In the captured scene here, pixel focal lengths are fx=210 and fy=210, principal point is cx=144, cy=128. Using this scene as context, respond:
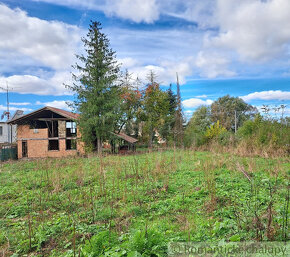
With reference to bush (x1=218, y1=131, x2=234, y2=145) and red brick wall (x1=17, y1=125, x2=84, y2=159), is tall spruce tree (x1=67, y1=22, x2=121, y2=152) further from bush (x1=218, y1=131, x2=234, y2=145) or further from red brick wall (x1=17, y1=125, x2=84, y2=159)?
bush (x1=218, y1=131, x2=234, y2=145)

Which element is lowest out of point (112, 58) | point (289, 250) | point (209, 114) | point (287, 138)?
point (289, 250)

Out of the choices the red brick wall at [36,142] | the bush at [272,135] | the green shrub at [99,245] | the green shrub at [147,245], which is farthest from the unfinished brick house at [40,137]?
the green shrub at [147,245]

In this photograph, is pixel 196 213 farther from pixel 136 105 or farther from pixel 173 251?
pixel 136 105

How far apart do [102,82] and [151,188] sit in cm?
1508

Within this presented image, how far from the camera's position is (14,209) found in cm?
469

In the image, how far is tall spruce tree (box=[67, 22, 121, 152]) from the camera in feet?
60.9

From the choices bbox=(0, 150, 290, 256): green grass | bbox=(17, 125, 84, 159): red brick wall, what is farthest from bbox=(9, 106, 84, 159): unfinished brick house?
bbox=(0, 150, 290, 256): green grass

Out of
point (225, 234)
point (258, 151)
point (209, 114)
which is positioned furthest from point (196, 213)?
point (209, 114)

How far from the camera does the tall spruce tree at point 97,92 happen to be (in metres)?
18.6

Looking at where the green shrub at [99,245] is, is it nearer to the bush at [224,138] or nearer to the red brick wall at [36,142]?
the bush at [224,138]

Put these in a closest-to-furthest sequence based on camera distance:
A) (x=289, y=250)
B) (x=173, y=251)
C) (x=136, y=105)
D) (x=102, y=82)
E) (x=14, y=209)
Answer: (x=289, y=250) → (x=173, y=251) → (x=14, y=209) → (x=102, y=82) → (x=136, y=105)

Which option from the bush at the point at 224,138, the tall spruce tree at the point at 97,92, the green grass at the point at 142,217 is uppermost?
the tall spruce tree at the point at 97,92

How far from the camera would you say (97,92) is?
19.1 metres

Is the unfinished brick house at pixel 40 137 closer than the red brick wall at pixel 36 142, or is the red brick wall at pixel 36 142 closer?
the unfinished brick house at pixel 40 137
